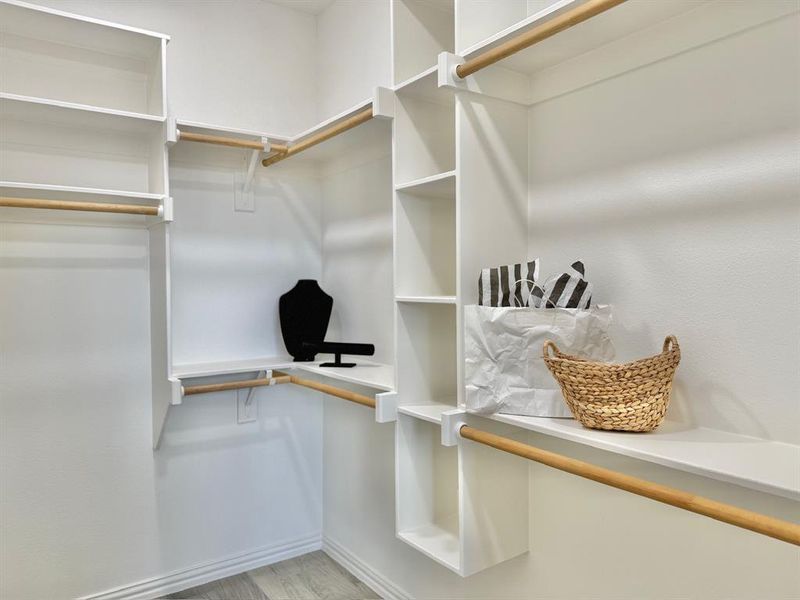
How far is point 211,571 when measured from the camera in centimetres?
252

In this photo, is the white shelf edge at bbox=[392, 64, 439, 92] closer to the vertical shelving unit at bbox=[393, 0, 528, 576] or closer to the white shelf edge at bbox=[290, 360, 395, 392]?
the vertical shelving unit at bbox=[393, 0, 528, 576]

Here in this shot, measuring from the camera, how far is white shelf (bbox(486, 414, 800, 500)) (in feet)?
3.19

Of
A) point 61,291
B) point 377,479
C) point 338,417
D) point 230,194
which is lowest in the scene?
point 377,479

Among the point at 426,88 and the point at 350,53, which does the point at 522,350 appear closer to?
the point at 426,88

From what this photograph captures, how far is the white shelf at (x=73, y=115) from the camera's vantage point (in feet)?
6.20

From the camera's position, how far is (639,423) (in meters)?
1.22

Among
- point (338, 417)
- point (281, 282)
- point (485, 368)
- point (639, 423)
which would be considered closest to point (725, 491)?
point (639, 423)

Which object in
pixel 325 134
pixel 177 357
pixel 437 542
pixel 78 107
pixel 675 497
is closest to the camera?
pixel 675 497

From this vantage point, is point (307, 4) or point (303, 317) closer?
point (303, 317)

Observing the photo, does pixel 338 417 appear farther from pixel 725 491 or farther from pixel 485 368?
pixel 725 491

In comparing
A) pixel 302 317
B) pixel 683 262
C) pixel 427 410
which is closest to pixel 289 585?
pixel 302 317

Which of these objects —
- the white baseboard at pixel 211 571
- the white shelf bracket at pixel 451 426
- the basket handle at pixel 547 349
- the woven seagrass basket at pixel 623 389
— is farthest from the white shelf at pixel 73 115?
the white baseboard at pixel 211 571

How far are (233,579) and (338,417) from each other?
0.82 m

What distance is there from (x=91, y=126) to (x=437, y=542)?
75.5 inches
